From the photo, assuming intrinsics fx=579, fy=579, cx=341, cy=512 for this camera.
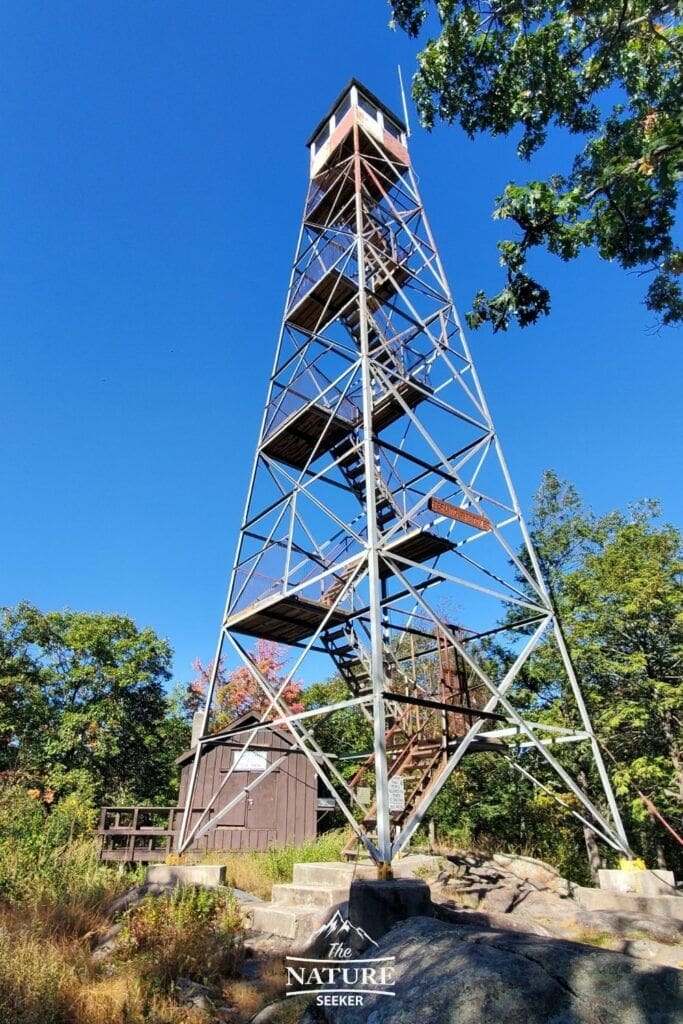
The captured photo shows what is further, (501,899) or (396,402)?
(396,402)

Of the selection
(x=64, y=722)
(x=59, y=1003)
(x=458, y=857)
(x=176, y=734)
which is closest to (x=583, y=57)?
(x=59, y=1003)

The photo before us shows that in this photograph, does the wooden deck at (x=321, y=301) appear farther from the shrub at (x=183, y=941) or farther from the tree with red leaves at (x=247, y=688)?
the tree with red leaves at (x=247, y=688)

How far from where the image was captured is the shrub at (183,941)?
5227 mm

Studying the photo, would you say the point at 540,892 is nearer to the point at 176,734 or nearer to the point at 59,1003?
the point at 59,1003

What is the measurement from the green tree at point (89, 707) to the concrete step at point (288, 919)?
22.1 m

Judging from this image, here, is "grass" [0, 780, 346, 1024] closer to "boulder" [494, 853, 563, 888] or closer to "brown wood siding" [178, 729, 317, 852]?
"boulder" [494, 853, 563, 888]

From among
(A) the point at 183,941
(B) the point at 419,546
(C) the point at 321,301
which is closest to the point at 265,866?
(A) the point at 183,941

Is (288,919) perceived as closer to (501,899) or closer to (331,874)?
(331,874)

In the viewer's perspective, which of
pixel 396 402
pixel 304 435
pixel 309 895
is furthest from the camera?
pixel 304 435

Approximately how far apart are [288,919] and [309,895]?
853 millimetres

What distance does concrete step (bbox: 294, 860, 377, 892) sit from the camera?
8758mm

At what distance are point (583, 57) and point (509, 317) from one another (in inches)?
162

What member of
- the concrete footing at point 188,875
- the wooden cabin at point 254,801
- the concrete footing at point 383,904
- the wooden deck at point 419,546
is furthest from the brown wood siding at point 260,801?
the concrete footing at point 383,904

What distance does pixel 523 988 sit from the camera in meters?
2.70
